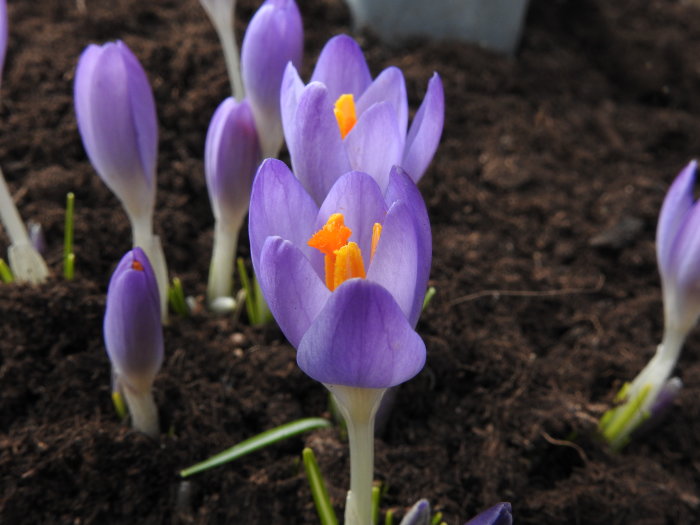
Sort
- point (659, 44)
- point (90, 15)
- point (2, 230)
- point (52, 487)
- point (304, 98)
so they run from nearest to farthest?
point (304, 98)
point (52, 487)
point (2, 230)
point (90, 15)
point (659, 44)

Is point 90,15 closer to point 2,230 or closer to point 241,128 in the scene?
point 2,230

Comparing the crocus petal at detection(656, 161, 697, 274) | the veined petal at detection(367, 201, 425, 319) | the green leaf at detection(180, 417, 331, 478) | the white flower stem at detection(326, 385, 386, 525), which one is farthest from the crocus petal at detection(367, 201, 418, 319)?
the crocus petal at detection(656, 161, 697, 274)

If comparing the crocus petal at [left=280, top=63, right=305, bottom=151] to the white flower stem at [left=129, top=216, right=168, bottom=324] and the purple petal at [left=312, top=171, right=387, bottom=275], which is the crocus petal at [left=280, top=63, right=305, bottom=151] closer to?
the purple petal at [left=312, top=171, right=387, bottom=275]

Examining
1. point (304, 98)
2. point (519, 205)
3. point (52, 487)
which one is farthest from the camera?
point (519, 205)

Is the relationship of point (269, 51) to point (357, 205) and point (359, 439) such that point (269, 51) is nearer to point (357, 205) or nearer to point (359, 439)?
point (357, 205)

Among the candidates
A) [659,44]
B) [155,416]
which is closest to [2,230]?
[155,416]

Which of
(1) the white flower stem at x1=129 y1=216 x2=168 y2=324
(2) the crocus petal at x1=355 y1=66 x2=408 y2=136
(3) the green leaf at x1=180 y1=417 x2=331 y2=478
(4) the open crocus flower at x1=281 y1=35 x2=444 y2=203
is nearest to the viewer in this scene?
(4) the open crocus flower at x1=281 y1=35 x2=444 y2=203

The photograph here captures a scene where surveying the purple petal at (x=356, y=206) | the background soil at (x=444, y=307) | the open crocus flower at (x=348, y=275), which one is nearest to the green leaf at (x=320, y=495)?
the background soil at (x=444, y=307)
